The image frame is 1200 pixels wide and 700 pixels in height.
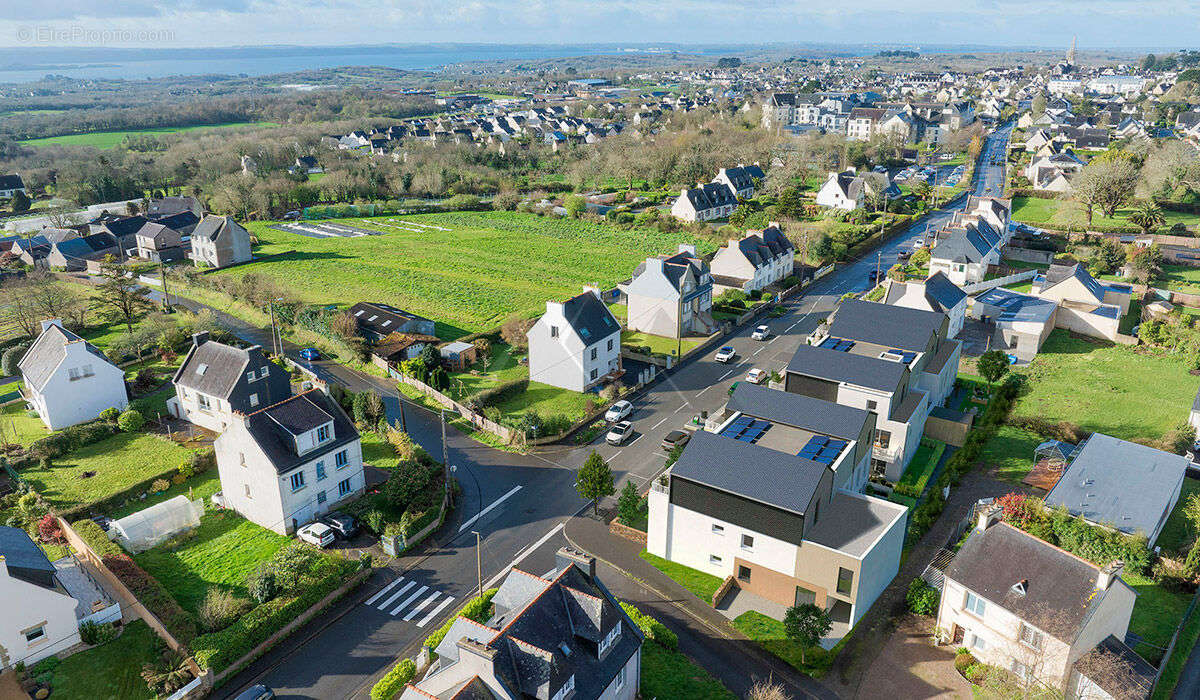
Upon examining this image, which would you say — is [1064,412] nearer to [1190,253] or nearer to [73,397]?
[1190,253]

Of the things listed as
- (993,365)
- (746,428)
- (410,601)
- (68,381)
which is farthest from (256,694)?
(993,365)

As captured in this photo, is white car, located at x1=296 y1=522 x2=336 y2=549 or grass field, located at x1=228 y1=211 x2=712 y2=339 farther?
grass field, located at x1=228 y1=211 x2=712 y2=339

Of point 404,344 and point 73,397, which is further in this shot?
point 404,344

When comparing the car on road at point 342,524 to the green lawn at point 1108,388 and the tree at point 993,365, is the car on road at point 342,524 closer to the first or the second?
the tree at point 993,365

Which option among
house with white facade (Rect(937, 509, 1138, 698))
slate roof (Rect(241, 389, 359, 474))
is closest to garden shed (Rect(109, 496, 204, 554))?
slate roof (Rect(241, 389, 359, 474))

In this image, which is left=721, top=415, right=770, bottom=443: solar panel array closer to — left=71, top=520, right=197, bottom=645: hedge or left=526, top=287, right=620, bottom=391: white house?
left=526, top=287, right=620, bottom=391: white house

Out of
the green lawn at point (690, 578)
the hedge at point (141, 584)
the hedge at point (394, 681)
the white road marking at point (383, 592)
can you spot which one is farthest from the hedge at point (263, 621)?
the green lawn at point (690, 578)

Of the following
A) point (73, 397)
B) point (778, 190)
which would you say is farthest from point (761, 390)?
point (778, 190)

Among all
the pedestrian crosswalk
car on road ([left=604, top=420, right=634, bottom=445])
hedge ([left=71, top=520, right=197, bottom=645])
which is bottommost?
the pedestrian crosswalk

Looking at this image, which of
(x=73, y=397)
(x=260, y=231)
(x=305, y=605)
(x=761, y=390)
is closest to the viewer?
(x=305, y=605)
